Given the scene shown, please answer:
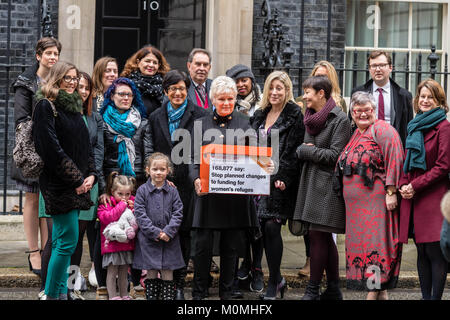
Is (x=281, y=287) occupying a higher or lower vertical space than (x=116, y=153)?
lower

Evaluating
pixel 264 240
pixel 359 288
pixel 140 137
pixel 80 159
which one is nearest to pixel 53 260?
pixel 80 159

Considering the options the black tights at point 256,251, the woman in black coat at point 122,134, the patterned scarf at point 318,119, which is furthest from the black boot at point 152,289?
the patterned scarf at point 318,119

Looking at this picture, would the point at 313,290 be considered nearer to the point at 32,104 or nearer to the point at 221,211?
the point at 221,211

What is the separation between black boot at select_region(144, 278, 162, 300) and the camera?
669 centimetres

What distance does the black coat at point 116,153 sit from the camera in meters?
7.14

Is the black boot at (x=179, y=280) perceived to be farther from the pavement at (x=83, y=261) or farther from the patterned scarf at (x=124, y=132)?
the patterned scarf at (x=124, y=132)

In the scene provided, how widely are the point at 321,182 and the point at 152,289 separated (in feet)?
5.24

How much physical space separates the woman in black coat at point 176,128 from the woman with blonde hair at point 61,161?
0.80 metres

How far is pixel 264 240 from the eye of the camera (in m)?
7.13

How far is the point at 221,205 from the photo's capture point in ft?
22.4

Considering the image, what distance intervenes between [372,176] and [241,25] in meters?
4.70

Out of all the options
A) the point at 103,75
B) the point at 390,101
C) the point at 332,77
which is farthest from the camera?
the point at 103,75

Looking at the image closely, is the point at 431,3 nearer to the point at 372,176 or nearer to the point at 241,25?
the point at 241,25

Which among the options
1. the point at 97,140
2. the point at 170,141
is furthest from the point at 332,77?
the point at 97,140
